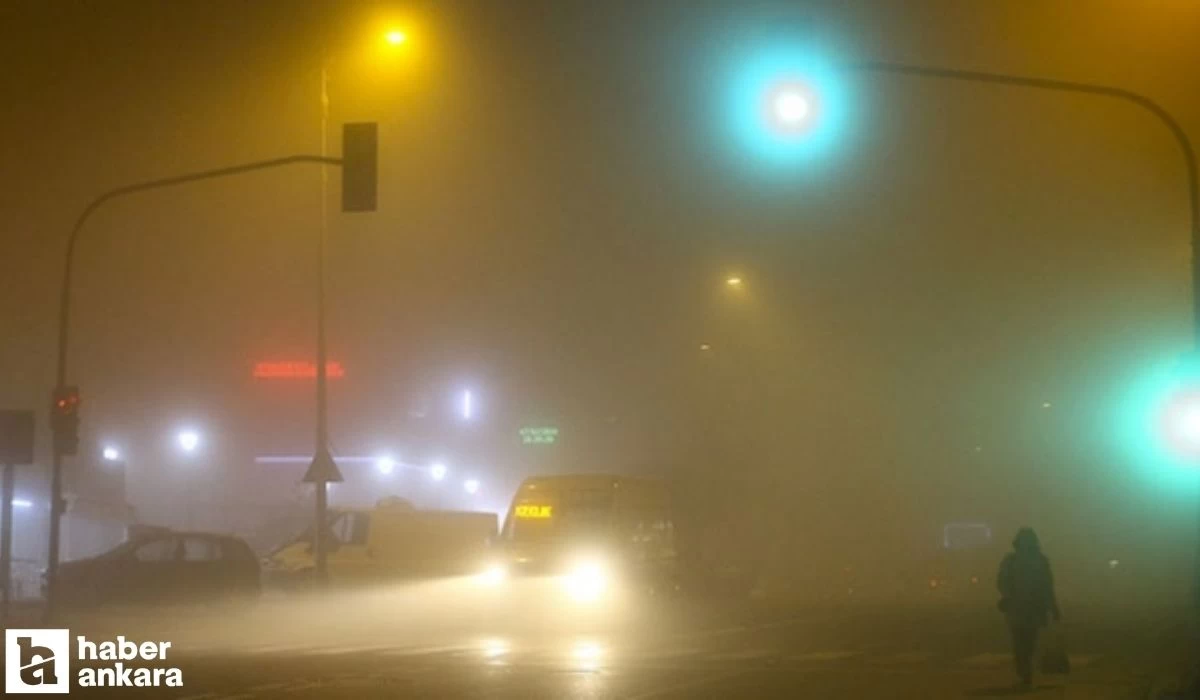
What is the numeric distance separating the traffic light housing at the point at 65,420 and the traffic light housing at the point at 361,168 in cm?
928

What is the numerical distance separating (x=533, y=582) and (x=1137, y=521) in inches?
1949

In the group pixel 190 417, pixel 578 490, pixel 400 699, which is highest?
pixel 190 417

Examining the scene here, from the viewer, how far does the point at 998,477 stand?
85.5 metres

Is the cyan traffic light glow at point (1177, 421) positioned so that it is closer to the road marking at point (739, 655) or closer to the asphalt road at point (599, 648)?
the asphalt road at point (599, 648)

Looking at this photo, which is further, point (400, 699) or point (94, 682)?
point (94, 682)

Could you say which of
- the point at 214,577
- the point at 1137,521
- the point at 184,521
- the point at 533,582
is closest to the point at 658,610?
the point at 533,582

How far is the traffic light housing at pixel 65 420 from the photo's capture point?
27891 mm

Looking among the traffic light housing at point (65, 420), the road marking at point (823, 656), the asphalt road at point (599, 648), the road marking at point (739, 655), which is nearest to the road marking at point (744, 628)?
the asphalt road at point (599, 648)

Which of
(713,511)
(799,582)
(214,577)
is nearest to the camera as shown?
(214,577)

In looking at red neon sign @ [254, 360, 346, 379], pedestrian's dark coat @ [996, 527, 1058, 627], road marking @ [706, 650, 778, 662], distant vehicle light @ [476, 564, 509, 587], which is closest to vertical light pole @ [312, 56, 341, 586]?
distant vehicle light @ [476, 564, 509, 587]

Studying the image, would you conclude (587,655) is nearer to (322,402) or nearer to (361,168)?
(361,168)

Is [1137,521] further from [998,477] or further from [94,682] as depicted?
[94,682]

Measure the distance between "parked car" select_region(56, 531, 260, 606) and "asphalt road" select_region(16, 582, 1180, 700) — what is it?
823mm

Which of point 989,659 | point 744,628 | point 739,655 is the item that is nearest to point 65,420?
point 744,628
